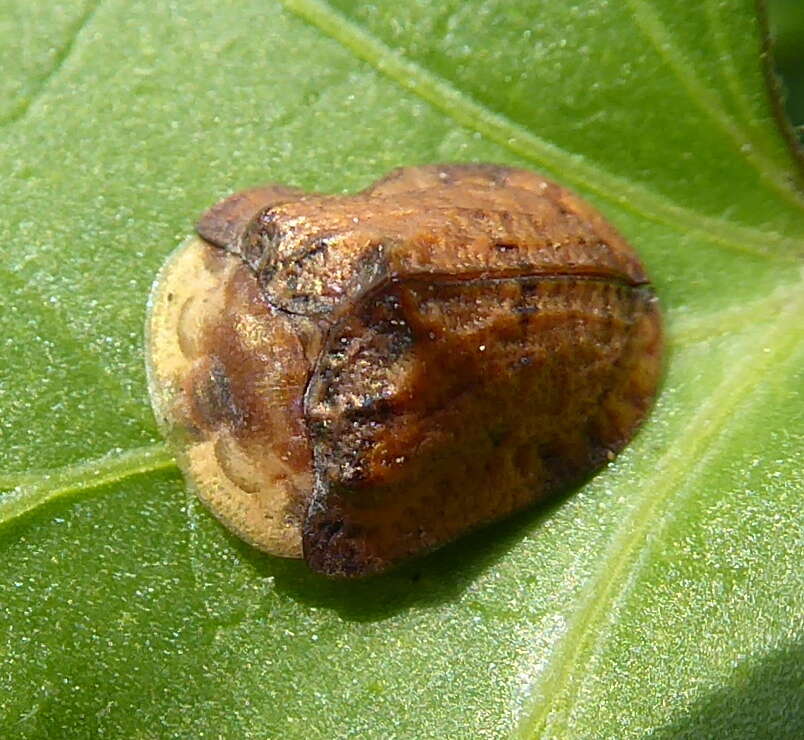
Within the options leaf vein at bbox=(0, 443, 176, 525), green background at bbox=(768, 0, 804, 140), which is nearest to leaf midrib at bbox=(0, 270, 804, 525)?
leaf vein at bbox=(0, 443, 176, 525)

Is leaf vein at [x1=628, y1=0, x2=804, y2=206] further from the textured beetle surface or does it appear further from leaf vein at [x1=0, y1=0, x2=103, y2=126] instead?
leaf vein at [x1=0, y1=0, x2=103, y2=126]

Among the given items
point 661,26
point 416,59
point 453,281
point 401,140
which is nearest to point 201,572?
point 453,281

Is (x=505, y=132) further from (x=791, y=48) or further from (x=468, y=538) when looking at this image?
(x=791, y=48)

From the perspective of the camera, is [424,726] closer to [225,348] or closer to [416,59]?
[225,348]

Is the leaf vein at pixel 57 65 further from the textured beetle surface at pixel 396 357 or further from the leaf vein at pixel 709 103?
the leaf vein at pixel 709 103

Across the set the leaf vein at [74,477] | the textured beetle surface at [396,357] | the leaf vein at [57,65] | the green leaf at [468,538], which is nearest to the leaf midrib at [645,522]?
the green leaf at [468,538]

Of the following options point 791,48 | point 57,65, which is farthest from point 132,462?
point 791,48
